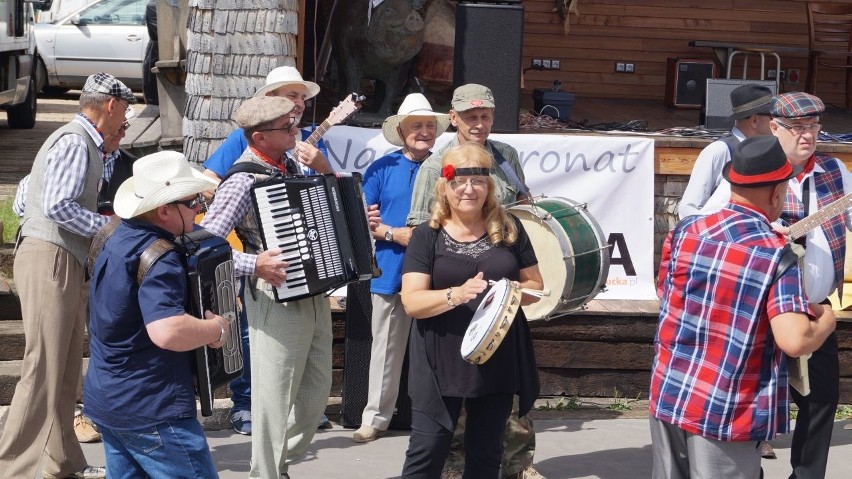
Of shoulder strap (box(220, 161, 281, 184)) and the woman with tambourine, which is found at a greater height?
shoulder strap (box(220, 161, 281, 184))

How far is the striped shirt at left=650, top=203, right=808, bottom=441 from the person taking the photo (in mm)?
3482

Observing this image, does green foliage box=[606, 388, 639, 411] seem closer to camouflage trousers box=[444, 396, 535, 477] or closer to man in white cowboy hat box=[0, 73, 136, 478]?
camouflage trousers box=[444, 396, 535, 477]

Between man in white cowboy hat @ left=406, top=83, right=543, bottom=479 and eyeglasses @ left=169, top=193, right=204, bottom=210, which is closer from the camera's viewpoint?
eyeglasses @ left=169, top=193, right=204, bottom=210

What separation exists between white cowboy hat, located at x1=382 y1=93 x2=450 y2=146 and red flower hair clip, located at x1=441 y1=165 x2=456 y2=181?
1.21 metres

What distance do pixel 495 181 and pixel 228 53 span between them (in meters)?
2.57

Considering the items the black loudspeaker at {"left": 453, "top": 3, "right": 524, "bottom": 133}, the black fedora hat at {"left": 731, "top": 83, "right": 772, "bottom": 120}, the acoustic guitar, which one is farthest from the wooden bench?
the acoustic guitar

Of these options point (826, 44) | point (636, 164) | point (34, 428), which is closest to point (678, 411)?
point (34, 428)

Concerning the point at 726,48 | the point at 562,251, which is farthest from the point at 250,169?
the point at 726,48

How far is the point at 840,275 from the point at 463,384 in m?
1.79

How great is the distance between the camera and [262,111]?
469 centimetres

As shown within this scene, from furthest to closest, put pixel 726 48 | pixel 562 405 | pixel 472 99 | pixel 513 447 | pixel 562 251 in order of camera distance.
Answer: pixel 726 48 → pixel 562 405 → pixel 472 99 → pixel 562 251 → pixel 513 447

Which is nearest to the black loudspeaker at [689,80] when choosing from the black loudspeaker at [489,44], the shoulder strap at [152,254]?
the black loudspeaker at [489,44]

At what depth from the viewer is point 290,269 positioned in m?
4.56

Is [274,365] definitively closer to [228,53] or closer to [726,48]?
[228,53]
